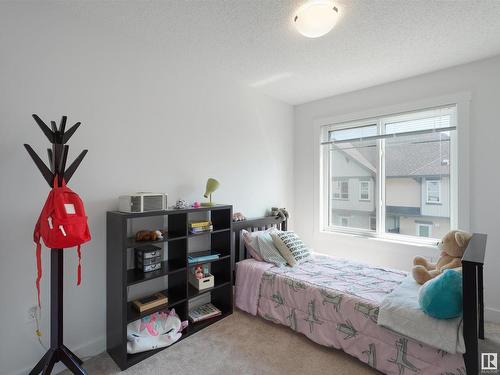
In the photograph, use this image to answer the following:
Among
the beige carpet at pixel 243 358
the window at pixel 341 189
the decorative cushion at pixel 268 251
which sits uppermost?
the window at pixel 341 189

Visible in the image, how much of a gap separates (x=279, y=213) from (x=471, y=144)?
2.12 m

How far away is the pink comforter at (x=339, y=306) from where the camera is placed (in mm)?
1594

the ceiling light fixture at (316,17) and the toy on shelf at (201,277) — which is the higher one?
the ceiling light fixture at (316,17)

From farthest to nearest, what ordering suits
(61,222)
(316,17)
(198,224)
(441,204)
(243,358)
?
(441,204) → (198,224) → (243,358) → (316,17) → (61,222)

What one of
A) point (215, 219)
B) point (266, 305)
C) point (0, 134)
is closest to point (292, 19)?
point (215, 219)

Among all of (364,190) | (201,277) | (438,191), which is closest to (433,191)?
(438,191)

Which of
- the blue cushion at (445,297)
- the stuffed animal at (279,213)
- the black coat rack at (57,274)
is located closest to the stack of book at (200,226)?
the black coat rack at (57,274)

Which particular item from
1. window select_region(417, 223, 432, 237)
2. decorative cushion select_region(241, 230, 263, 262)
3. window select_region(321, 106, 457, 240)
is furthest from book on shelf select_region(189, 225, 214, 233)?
window select_region(417, 223, 432, 237)

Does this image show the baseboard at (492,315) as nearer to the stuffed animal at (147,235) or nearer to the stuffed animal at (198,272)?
the stuffed animal at (198,272)

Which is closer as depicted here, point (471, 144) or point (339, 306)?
point (339, 306)

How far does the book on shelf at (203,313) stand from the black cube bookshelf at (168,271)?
0.04 meters

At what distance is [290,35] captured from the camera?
2.05m

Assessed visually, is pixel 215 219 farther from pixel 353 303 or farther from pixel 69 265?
pixel 353 303

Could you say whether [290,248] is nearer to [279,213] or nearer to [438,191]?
[279,213]
